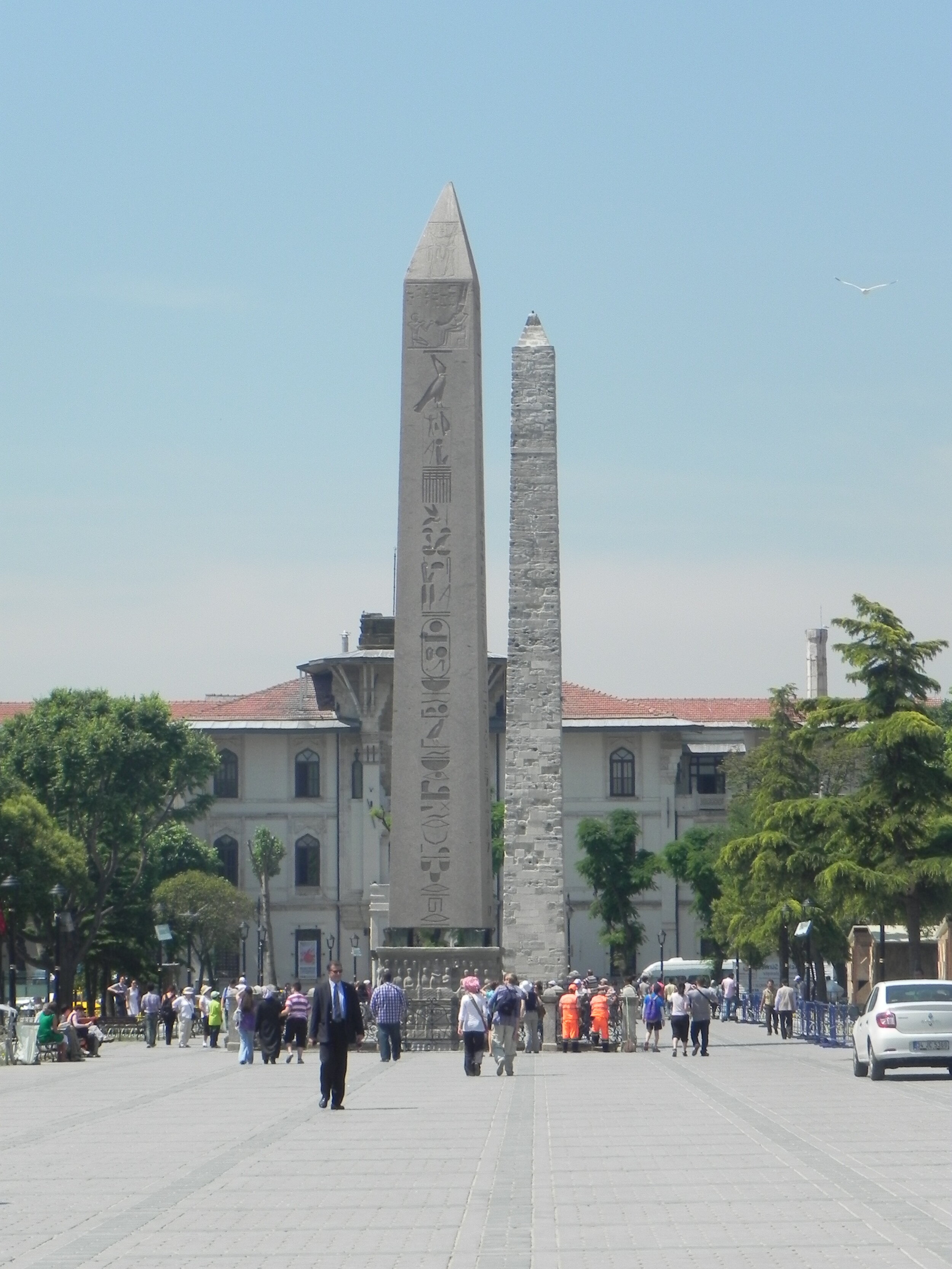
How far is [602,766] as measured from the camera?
84.3 m

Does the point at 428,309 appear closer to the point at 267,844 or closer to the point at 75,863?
the point at 75,863

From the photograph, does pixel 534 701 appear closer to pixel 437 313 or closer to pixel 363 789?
pixel 437 313

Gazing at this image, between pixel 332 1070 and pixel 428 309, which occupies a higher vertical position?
pixel 428 309

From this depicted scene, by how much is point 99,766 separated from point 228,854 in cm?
2768

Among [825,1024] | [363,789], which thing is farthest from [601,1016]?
[363,789]

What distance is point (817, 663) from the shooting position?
301 ft

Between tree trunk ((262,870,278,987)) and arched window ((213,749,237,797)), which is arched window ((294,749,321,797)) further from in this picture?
tree trunk ((262,870,278,987))

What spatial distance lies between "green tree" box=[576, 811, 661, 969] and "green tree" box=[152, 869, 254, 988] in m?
11.6

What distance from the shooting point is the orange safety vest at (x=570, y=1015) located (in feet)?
111

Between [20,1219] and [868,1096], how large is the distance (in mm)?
11284

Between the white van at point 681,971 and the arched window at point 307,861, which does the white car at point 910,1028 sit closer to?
the white van at point 681,971

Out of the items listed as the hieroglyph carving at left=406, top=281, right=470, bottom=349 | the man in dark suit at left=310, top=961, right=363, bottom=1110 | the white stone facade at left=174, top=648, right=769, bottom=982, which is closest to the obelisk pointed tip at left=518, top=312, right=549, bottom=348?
the hieroglyph carving at left=406, top=281, right=470, bottom=349

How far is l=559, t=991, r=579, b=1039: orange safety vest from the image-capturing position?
111 feet

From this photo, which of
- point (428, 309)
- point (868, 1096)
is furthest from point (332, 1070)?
point (428, 309)
